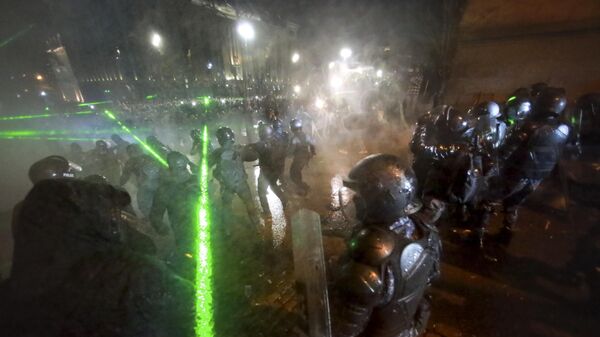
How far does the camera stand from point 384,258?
1685 millimetres

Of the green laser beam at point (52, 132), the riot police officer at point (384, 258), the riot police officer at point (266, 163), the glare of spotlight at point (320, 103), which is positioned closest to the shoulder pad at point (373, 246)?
the riot police officer at point (384, 258)

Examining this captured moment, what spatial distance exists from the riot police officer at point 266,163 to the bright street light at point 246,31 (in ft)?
38.3

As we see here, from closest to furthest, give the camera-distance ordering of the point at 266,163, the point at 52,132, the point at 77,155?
the point at 266,163 < the point at 77,155 < the point at 52,132

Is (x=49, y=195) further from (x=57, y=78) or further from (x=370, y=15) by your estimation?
(x=370, y=15)

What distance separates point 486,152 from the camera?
4.72m

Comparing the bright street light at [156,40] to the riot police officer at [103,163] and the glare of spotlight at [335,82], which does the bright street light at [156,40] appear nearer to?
the riot police officer at [103,163]

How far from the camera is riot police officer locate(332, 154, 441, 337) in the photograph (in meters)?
1.68

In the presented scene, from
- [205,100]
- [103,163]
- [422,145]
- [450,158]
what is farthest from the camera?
[205,100]

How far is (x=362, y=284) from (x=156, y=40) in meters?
14.5

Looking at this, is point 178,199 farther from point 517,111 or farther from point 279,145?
point 517,111

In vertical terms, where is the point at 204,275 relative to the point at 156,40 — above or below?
below

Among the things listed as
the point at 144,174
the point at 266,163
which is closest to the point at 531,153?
the point at 266,163

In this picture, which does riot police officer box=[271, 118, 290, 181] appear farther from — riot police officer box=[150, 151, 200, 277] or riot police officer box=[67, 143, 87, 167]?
riot police officer box=[67, 143, 87, 167]

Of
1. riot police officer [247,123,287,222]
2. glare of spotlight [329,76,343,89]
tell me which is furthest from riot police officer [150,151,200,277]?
glare of spotlight [329,76,343,89]
